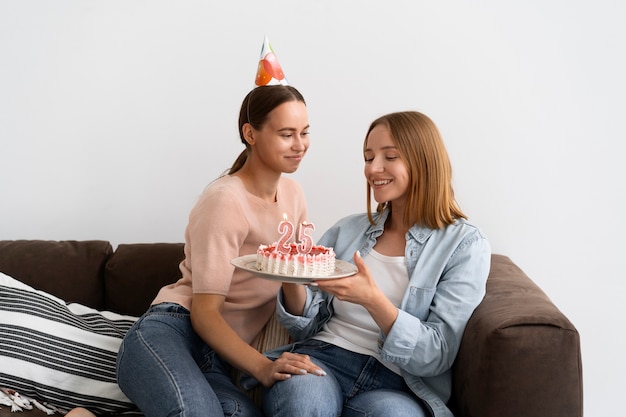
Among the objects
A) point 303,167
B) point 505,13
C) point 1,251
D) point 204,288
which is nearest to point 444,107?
point 505,13

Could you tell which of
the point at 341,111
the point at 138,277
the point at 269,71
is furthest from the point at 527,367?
the point at 138,277

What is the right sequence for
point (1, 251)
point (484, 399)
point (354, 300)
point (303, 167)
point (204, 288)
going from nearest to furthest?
point (484, 399) < point (354, 300) < point (204, 288) < point (1, 251) < point (303, 167)

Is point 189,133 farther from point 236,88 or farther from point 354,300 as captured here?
point 354,300

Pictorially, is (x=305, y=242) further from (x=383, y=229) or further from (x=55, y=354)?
(x=55, y=354)

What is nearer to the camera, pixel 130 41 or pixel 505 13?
pixel 505 13

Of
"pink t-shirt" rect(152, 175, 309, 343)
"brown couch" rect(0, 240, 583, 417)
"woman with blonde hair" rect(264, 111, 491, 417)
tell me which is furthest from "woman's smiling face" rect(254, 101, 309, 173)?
"brown couch" rect(0, 240, 583, 417)

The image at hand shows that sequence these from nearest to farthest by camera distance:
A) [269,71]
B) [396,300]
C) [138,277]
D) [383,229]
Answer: [396,300] < [383,229] < [269,71] < [138,277]

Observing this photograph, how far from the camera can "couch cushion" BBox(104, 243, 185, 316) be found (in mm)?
2617

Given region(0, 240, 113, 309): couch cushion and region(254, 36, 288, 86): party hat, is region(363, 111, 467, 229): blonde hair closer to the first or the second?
region(254, 36, 288, 86): party hat

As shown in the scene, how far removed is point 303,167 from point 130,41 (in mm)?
944

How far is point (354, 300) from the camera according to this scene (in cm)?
184

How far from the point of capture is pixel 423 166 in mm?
2066

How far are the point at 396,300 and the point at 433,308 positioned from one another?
125 millimetres

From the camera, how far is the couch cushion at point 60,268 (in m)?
2.62
